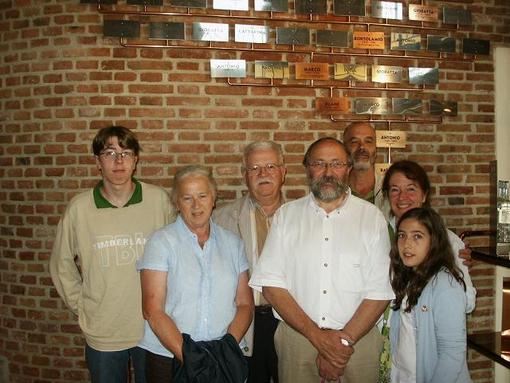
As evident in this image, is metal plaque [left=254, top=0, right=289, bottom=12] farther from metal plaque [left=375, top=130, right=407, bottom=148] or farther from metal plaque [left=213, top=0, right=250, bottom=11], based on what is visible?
metal plaque [left=375, top=130, right=407, bottom=148]

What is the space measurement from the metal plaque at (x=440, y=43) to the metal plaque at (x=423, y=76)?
0.52 ft

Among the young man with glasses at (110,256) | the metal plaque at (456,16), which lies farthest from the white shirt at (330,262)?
the metal plaque at (456,16)

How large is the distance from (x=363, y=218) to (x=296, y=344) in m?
0.67


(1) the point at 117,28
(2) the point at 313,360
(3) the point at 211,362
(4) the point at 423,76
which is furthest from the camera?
(4) the point at 423,76

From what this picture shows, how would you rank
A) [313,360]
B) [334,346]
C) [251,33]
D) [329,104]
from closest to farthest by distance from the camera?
[334,346]
[313,360]
[251,33]
[329,104]

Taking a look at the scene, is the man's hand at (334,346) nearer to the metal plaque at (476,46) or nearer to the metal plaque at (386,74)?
the metal plaque at (386,74)

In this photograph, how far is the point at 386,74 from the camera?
10.1 feet

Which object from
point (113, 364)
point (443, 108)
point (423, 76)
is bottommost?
point (113, 364)

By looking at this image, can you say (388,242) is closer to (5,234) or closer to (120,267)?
(120,267)

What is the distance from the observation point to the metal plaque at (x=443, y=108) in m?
3.12

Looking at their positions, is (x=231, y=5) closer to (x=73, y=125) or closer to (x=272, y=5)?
(x=272, y=5)

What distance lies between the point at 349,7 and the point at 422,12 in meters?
0.57

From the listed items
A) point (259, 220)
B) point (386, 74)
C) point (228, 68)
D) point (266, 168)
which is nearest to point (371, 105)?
point (386, 74)

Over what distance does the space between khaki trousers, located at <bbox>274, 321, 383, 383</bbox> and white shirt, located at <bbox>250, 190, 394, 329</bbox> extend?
14 cm
